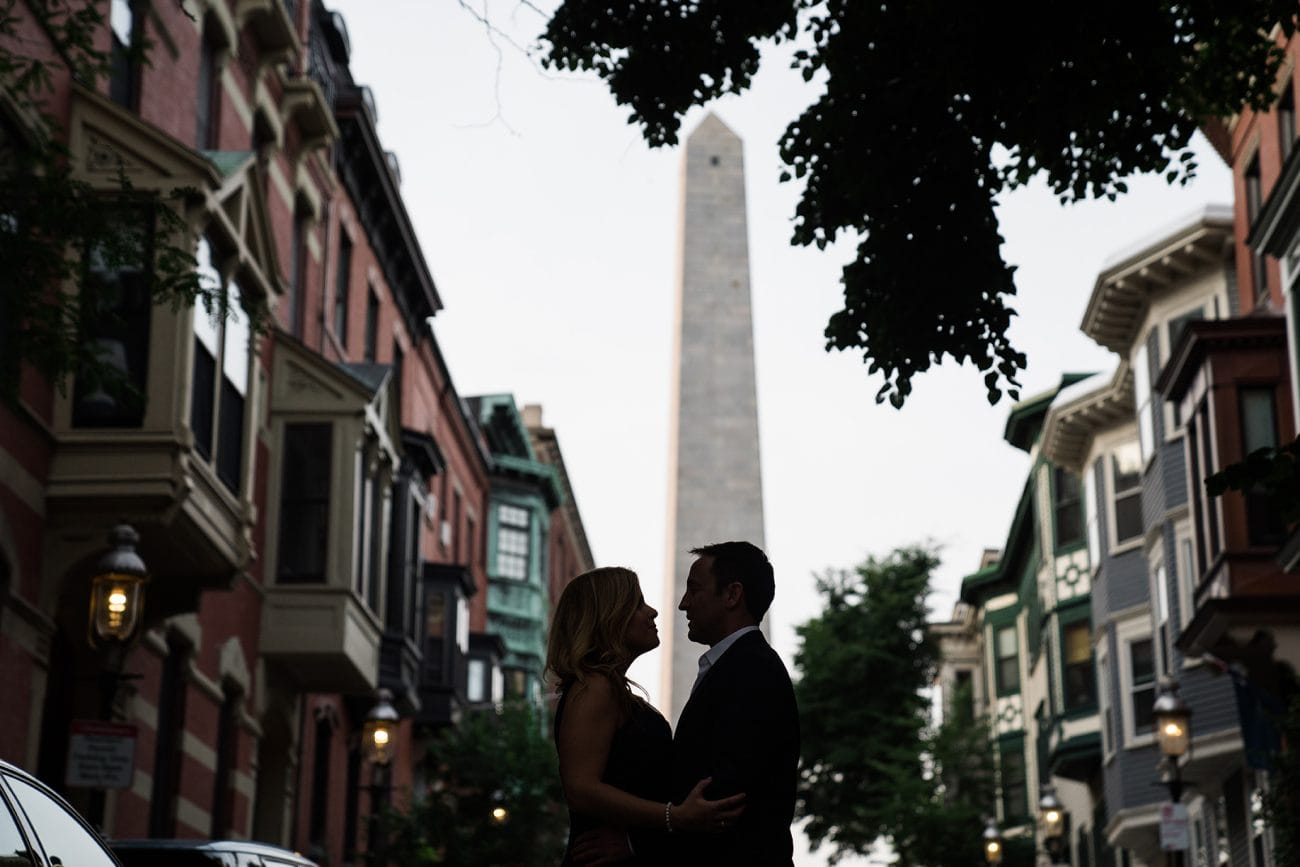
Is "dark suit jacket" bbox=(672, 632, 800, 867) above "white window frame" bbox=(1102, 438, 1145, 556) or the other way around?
the other way around

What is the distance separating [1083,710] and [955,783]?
195 inches

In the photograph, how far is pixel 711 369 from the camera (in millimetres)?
65625

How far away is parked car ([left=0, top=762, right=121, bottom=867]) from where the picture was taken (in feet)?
23.1

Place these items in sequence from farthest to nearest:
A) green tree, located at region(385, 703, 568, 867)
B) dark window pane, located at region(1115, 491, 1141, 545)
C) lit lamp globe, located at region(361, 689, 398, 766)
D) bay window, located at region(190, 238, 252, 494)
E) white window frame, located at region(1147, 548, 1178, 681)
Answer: dark window pane, located at region(1115, 491, 1141, 545) → white window frame, located at region(1147, 548, 1178, 681) → green tree, located at region(385, 703, 568, 867) → lit lamp globe, located at region(361, 689, 398, 766) → bay window, located at region(190, 238, 252, 494)

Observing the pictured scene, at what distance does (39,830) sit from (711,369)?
58522mm

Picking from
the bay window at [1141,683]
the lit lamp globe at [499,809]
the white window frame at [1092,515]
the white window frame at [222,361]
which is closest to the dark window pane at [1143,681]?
the bay window at [1141,683]

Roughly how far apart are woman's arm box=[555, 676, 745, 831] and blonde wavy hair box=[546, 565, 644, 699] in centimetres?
5

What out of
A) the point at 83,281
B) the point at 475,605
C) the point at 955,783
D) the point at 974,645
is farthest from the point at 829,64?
the point at 974,645

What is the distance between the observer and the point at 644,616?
6.65 metres

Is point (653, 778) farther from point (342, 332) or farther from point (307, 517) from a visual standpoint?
point (342, 332)

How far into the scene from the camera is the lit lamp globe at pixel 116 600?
16172 millimetres

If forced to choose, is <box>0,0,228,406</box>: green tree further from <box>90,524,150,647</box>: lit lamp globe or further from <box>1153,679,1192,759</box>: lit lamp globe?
<box>1153,679,1192,759</box>: lit lamp globe

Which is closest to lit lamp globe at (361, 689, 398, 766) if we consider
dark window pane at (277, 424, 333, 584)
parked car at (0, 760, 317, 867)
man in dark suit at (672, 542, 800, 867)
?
dark window pane at (277, 424, 333, 584)

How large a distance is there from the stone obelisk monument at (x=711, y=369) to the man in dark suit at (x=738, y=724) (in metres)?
57.8
